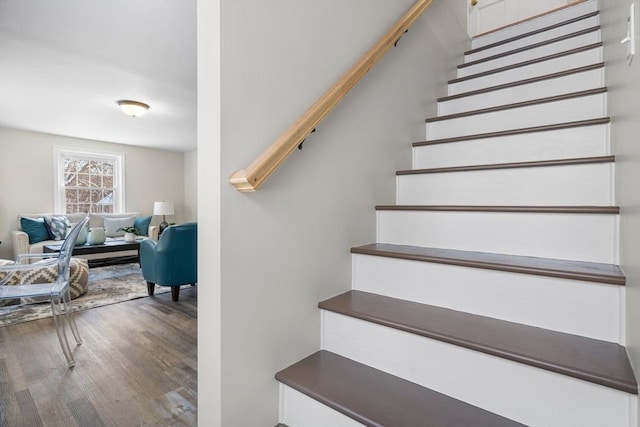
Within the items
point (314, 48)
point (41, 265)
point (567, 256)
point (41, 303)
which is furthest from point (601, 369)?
point (41, 303)

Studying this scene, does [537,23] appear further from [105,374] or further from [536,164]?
[105,374]

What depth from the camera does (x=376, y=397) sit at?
3.22 feet

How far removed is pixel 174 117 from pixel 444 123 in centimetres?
419

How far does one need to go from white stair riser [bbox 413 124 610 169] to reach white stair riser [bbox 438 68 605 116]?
0.51 metres

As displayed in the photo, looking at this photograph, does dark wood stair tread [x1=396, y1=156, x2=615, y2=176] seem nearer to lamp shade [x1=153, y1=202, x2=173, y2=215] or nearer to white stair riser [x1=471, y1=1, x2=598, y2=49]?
white stair riser [x1=471, y1=1, x2=598, y2=49]

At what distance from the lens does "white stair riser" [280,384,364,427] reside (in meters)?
0.97

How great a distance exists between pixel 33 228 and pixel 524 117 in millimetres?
6736

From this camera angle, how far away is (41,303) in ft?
10.6

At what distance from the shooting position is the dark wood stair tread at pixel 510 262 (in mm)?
940

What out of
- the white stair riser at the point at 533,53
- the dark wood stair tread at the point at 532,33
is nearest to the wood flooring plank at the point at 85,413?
the white stair riser at the point at 533,53

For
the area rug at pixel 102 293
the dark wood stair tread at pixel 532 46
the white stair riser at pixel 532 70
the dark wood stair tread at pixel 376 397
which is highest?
the dark wood stair tread at pixel 532 46

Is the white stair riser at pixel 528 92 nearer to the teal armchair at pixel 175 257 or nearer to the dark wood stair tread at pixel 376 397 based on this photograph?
the dark wood stair tread at pixel 376 397

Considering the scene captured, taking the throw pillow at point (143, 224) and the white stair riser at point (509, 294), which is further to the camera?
the throw pillow at point (143, 224)

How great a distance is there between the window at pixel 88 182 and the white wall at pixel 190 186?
1432 millimetres
